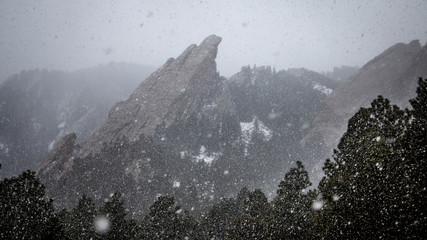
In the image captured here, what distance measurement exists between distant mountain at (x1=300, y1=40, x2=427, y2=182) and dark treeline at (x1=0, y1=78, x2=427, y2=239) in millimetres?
37373

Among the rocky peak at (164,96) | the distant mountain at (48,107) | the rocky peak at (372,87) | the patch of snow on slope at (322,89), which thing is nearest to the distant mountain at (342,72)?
the patch of snow on slope at (322,89)

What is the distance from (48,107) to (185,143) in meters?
103

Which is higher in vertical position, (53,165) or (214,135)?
(214,135)

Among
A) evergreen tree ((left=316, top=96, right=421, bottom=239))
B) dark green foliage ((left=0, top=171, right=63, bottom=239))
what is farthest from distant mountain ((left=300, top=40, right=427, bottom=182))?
dark green foliage ((left=0, top=171, right=63, bottom=239))

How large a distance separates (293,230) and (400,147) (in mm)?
5541

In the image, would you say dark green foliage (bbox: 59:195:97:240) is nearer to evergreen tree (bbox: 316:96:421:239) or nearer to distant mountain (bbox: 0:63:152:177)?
evergreen tree (bbox: 316:96:421:239)

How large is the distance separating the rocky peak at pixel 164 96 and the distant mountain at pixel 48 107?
47109 millimetres

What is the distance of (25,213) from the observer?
10.3m

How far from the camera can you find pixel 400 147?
319 inches

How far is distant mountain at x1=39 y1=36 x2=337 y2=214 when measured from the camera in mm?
38812

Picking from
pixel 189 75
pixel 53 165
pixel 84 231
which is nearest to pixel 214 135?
pixel 189 75

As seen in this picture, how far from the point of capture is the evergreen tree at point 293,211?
993 centimetres

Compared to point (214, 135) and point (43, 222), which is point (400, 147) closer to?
point (43, 222)

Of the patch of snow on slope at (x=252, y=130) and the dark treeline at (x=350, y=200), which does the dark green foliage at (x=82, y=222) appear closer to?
the dark treeline at (x=350, y=200)
